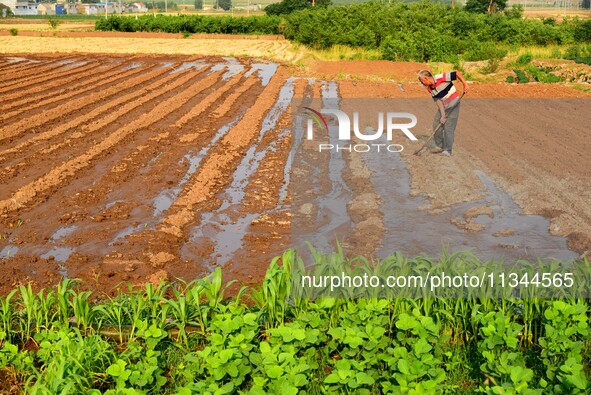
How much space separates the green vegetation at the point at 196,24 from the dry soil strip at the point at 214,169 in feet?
119

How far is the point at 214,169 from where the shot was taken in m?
9.84

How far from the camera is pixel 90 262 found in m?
6.53

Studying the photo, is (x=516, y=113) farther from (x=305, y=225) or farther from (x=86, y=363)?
(x=86, y=363)

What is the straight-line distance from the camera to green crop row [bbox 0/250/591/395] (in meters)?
3.62

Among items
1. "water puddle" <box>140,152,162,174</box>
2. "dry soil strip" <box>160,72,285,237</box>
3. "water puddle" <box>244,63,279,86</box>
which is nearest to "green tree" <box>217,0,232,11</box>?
"water puddle" <box>244,63,279,86</box>

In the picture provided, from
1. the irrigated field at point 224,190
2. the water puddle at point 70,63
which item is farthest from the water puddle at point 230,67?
the irrigated field at point 224,190

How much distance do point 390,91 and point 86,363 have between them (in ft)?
53.5

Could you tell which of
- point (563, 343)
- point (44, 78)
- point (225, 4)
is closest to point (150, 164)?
point (563, 343)

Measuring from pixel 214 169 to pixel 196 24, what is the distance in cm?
4381

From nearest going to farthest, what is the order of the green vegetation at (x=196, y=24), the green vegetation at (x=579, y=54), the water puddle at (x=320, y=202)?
the water puddle at (x=320, y=202), the green vegetation at (x=579, y=54), the green vegetation at (x=196, y=24)

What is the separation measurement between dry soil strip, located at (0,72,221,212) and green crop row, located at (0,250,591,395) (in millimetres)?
3344

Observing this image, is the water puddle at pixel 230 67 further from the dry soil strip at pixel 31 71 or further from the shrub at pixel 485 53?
the shrub at pixel 485 53

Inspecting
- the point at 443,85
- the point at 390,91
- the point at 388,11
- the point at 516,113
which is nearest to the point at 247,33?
the point at 388,11

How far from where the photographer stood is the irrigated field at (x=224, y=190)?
6.75 meters
